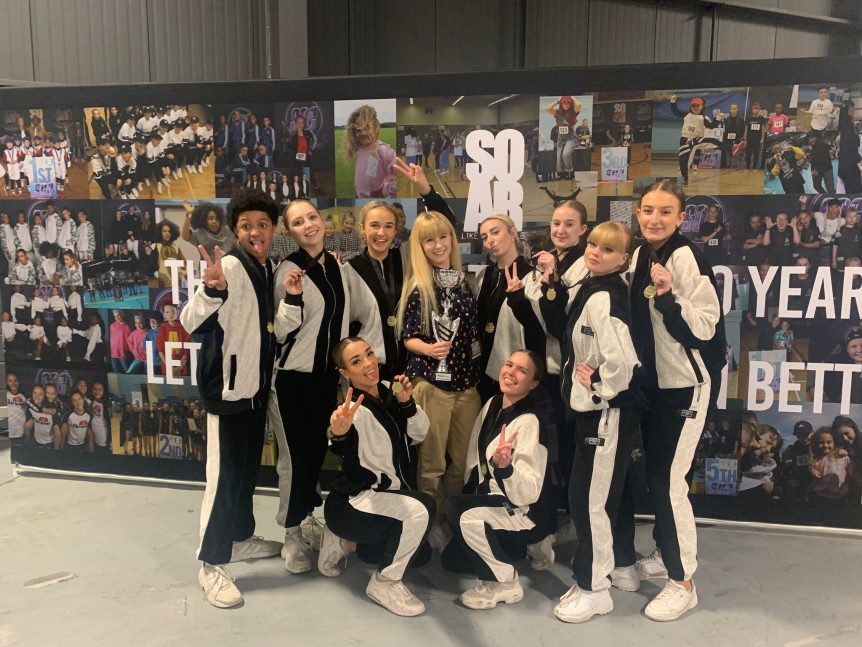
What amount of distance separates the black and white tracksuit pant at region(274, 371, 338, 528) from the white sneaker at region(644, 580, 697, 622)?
62.2 inches

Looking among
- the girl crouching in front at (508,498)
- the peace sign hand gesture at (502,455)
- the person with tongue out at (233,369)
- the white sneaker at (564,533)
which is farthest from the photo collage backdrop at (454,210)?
the peace sign hand gesture at (502,455)

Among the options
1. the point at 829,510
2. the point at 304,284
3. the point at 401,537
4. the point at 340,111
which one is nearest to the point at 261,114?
the point at 340,111

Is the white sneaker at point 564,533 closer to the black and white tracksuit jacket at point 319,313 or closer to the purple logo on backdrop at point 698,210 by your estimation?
the black and white tracksuit jacket at point 319,313

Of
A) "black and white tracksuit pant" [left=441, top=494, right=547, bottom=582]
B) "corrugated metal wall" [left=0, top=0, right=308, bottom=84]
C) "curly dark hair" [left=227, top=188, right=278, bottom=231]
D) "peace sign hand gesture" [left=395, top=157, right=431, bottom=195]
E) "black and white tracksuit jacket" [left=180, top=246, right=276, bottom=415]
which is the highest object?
"corrugated metal wall" [left=0, top=0, right=308, bottom=84]

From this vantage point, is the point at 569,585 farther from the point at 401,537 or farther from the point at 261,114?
the point at 261,114

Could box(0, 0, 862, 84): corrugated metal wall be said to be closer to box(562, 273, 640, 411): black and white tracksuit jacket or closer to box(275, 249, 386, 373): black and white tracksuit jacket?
box(275, 249, 386, 373): black and white tracksuit jacket

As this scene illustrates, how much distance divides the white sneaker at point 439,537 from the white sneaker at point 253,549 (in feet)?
2.56

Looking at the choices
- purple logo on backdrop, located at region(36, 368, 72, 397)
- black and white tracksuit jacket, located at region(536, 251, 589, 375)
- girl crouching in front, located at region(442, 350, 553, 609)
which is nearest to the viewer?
girl crouching in front, located at region(442, 350, 553, 609)

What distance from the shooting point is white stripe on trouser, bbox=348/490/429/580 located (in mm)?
2650

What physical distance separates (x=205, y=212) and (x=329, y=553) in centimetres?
208

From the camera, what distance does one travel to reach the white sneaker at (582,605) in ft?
8.49

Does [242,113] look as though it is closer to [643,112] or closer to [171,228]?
[171,228]

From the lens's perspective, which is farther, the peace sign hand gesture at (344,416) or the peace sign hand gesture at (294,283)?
the peace sign hand gesture at (294,283)

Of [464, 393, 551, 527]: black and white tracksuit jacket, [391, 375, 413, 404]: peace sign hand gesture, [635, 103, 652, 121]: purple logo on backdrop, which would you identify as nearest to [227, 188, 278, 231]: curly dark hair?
[391, 375, 413, 404]: peace sign hand gesture
